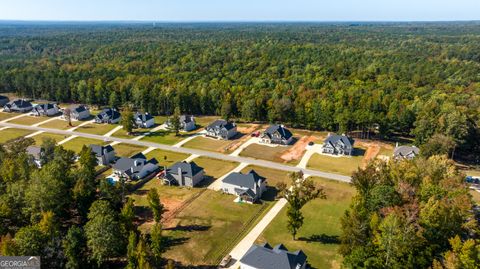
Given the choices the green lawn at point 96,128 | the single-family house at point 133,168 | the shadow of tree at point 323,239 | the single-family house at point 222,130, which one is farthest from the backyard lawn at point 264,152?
the green lawn at point 96,128

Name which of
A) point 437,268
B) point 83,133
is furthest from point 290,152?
point 83,133

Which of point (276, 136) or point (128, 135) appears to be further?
point (128, 135)

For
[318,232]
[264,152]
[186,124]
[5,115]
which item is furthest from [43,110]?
[318,232]

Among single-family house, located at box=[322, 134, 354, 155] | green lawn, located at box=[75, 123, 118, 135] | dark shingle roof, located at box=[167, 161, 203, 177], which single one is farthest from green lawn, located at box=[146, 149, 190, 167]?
single-family house, located at box=[322, 134, 354, 155]

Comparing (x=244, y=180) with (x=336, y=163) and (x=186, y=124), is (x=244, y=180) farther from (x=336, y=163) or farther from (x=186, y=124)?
(x=186, y=124)

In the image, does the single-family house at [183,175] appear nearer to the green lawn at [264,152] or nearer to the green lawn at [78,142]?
the green lawn at [264,152]
